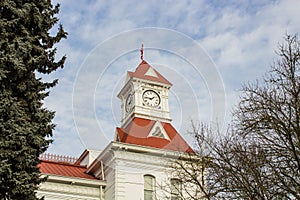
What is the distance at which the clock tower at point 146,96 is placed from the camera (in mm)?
36156

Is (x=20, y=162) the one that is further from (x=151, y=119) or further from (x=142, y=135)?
(x=151, y=119)

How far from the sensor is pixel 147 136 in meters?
33.0

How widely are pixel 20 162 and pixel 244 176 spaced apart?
713cm

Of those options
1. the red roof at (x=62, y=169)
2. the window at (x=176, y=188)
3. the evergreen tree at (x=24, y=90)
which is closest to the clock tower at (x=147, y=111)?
the red roof at (x=62, y=169)

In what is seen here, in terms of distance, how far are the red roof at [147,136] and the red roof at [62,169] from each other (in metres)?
3.47

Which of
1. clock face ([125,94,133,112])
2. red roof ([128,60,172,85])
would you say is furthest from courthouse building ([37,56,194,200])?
red roof ([128,60,172,85])

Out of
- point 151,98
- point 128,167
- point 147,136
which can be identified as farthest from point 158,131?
point 128,167

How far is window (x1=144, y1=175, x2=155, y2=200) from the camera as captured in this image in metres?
30.3

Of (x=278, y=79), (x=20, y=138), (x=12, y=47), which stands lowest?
(x=20, y=138)

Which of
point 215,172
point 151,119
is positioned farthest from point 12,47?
point 151,119

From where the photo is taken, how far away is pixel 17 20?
16.8 meters

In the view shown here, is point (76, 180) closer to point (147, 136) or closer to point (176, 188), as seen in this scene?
point (147, 136)

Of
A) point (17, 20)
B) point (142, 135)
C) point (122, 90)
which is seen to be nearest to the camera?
point (17, 20)

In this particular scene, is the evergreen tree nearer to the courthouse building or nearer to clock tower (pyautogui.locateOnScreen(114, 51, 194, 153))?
the courthouse building
